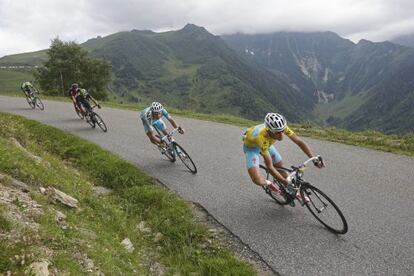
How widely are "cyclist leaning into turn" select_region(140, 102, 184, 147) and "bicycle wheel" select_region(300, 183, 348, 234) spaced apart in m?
5.27

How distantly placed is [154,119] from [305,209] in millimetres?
6141

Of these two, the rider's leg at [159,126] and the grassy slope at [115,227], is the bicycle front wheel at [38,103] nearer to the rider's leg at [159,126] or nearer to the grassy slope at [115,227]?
the grassy slope at [115,227]

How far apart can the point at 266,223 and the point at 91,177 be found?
5.56 metres

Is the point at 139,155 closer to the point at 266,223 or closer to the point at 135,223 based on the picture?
the point at 135,223

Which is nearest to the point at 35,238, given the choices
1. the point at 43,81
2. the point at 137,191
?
the point at 137,191

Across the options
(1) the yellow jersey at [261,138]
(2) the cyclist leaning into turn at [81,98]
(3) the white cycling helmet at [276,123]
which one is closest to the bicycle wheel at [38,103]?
(2) the cyclist leaning into turn at [81,98]

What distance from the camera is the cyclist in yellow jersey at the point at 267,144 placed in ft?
26.2

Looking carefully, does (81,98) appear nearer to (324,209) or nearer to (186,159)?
(186,159)

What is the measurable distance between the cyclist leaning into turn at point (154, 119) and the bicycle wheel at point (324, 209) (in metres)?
5.27

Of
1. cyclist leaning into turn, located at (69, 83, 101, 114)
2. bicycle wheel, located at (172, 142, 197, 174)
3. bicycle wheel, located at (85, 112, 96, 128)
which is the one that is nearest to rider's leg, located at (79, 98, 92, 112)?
cyclist leaning into turn, located at (69, 83, 101, 114)

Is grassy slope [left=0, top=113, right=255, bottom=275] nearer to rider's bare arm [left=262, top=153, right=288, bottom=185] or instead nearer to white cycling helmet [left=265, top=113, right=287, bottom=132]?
rider's bare arm [left=262, top=153, right=288, bottom=185]

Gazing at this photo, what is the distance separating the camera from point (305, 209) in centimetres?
891

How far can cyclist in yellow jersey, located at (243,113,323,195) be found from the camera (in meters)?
8.00

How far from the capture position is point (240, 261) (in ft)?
21.9
